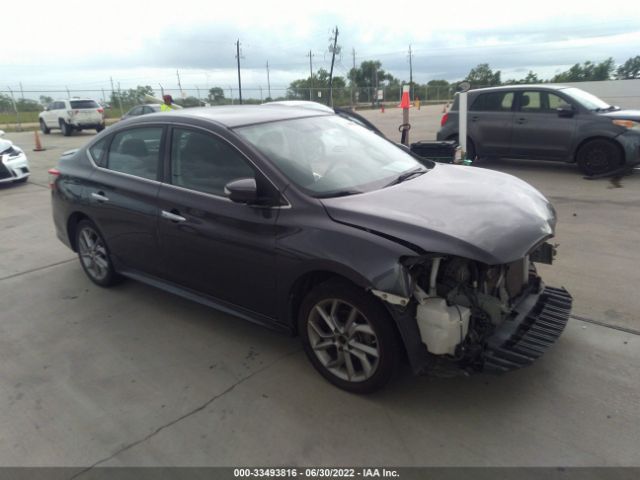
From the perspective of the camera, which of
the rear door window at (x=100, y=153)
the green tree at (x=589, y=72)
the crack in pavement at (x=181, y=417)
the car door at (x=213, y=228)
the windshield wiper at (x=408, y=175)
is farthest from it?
the green tree at (x=589, y=72)

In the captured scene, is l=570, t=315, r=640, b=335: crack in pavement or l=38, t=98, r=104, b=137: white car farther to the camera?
l=38, t=98, r=104, b=137: white car

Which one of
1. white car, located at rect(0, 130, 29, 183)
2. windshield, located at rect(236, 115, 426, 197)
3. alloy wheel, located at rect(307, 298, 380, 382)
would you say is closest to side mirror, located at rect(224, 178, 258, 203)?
windshield, located at rect(236, 115, 426, 197)

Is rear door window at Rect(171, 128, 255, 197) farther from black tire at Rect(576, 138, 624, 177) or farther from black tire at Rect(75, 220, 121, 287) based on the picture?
black tire at Rect(576, 138, 624, 177)

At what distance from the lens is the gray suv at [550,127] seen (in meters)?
8.46

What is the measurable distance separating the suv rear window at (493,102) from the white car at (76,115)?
17.7 metres

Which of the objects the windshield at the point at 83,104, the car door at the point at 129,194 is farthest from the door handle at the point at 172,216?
the windshield at the point at 83,104

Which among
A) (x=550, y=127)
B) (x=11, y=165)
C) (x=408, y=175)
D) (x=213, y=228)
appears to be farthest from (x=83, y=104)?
(x=408, y=175)

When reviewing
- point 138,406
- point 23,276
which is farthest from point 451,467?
point 23,276

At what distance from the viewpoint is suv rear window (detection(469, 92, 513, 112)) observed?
9656 millimetres

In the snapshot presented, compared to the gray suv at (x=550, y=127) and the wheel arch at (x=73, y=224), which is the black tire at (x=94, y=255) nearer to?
the wheel arch at (x=73, y=224)

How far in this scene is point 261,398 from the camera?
118 inches

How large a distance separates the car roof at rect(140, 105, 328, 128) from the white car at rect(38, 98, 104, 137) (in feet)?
65.5

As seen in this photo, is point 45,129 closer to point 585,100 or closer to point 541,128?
point 541,128

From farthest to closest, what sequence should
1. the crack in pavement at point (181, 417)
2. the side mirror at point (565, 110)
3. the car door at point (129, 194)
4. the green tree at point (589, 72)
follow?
the green tree at point (589, 72), the side mirror at point (565, 110), the car door at point (129, 194), the crack in pavement at point (181, 417)
